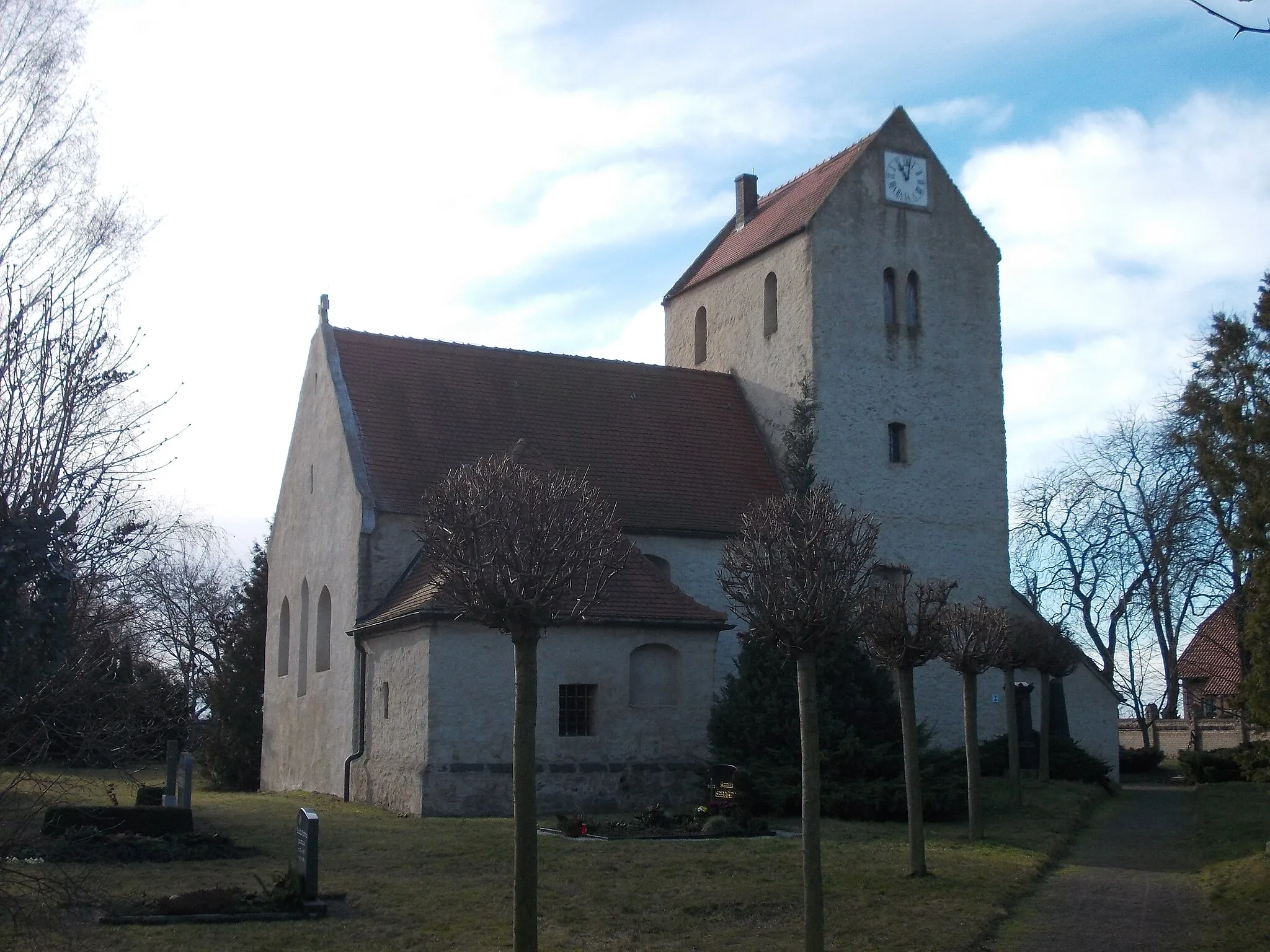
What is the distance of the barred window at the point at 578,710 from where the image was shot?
22875mm

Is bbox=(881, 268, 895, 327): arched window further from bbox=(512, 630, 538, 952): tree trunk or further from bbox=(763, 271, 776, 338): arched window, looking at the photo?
bbox=(512, 630, 538, 952): tree trunk

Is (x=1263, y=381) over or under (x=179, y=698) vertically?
over

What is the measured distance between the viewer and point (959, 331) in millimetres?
31750

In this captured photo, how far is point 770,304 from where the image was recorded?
104 feet

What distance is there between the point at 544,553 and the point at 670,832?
26.7 ft

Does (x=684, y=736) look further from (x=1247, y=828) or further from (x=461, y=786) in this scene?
(x=1247, y=828)

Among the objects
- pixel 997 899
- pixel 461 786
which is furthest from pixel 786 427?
pixel 997 899

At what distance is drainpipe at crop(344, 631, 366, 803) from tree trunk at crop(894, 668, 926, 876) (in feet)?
36.7

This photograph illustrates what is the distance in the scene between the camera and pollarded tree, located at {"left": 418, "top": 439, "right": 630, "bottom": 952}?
1068 centimetres

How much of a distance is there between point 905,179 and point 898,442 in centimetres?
649

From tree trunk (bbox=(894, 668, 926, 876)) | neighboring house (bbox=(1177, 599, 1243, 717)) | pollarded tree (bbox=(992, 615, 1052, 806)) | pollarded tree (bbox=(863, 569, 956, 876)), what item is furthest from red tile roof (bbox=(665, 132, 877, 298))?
neighboring house (bbox=(1177, 599, 1243, 717))

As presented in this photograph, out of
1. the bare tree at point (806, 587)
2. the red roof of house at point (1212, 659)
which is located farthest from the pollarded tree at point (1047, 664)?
the red roof of house at point (1212, 659)

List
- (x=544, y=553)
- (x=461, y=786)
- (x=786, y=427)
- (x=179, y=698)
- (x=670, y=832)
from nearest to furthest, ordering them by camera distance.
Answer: (x=544, y=553)
(x=670, y=832)
(x=179, y=698)
(x=461, y=786)
(x=786, y=427)

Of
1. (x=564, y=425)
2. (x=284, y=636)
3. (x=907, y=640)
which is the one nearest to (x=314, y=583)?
(x=284, y=636)
